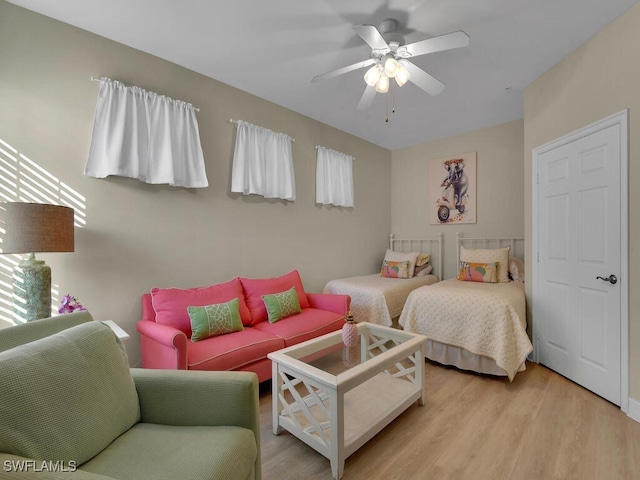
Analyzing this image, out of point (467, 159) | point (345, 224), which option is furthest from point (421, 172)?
point (345, 224)

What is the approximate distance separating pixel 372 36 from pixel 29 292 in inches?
102

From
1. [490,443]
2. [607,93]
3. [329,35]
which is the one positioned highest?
[329,35]

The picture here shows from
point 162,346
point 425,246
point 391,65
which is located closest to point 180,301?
point 162,346

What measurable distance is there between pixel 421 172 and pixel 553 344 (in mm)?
2938

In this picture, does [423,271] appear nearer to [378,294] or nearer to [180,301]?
[378,294]


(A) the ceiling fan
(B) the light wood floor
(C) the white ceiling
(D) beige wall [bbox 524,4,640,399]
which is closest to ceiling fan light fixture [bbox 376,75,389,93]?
(A) the ceiling fan

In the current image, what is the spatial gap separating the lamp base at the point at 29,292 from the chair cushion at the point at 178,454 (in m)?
1.10

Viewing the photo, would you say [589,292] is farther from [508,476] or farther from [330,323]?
[330,323]

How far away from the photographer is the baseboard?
1891 millimetres

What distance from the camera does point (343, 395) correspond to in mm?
1465

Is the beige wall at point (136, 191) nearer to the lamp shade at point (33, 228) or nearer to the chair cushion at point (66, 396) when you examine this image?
the lamp shade at point (33, 228)

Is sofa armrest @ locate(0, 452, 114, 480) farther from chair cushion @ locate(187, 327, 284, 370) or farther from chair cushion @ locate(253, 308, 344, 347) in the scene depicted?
chair cushion @ locate(253, 308, 344, 347)

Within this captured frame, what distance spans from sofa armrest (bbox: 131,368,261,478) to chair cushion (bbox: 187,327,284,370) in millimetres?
622

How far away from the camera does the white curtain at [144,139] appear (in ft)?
7.17
